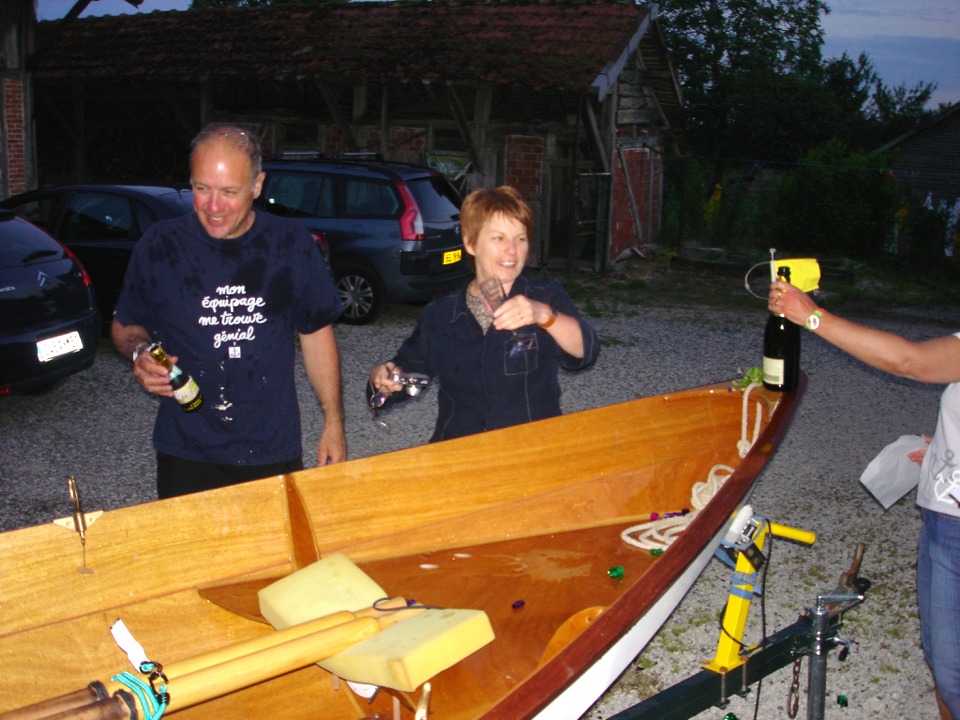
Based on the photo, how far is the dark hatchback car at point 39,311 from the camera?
7258mm

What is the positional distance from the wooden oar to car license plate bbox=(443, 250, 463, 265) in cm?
877

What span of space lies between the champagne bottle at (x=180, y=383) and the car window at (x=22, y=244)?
187 inches

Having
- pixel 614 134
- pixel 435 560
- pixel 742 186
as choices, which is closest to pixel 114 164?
pixel 614 134

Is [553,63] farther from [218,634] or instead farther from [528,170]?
[218,634]

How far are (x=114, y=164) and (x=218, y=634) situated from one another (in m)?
18.1

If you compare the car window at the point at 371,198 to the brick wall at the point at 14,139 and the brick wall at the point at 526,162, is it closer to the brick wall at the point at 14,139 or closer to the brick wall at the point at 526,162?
the brick wall at the point at 526,162

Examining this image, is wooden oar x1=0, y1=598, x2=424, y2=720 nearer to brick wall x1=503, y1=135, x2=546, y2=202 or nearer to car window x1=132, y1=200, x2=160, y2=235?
car window x1=132, y1=200, x2=160, y2=235

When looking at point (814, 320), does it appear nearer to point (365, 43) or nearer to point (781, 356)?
point (781, 356)

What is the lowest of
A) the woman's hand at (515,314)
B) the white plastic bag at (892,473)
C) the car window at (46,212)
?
the white plastic bag at (892,473)

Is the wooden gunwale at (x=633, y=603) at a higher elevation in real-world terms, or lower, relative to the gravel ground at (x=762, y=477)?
higher

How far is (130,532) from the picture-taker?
321 cm

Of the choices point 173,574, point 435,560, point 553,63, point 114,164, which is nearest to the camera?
point 173,574

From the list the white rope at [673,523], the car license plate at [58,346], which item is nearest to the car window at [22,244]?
the car license plate at [58,346]

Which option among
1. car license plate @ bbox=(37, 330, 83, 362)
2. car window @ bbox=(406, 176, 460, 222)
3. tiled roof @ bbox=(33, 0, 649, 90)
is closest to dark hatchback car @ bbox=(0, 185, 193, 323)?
car license plate @ bbox=(37, 330, 83, 362)
